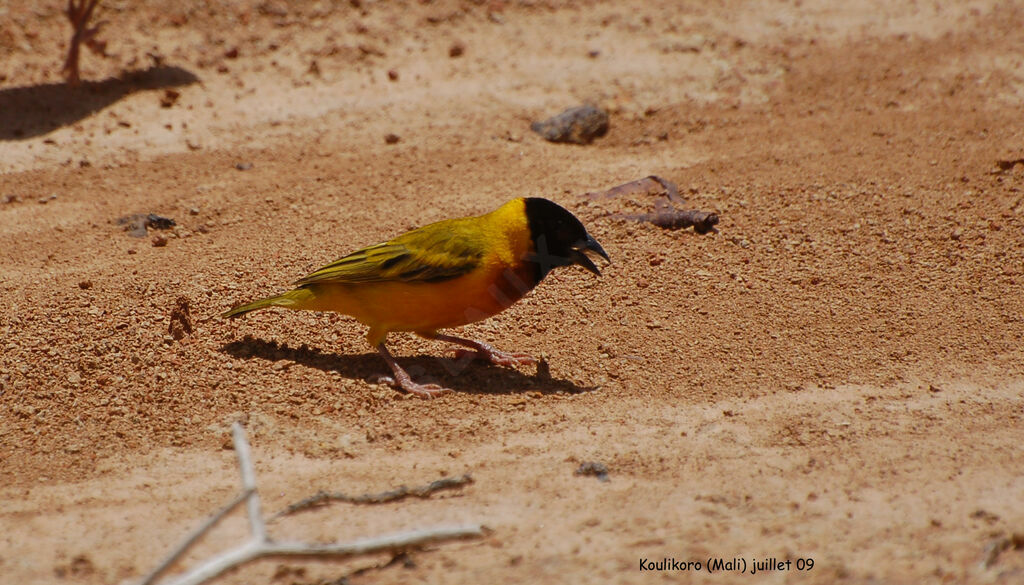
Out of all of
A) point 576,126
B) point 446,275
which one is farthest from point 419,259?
point 576,126

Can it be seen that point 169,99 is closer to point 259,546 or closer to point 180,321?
A: point 180,321

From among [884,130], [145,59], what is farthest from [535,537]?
[145,59]

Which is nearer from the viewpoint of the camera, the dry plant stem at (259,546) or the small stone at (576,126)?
the dry plant stem at (259,546)

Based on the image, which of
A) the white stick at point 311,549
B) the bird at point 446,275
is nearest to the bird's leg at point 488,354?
the bird at point 446,275

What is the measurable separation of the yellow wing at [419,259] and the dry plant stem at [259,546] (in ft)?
6.46

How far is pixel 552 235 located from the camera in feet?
19.1

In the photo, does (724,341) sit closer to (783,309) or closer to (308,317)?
(783,309)

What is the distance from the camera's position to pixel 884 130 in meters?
8.89

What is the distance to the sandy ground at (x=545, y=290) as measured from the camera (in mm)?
4289

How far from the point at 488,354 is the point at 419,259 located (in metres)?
0.72

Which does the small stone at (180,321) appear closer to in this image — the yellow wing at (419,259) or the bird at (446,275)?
the bird at (446,275)

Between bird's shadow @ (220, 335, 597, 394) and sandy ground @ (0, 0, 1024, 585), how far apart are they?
0.03 meters

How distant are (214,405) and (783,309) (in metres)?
3.47

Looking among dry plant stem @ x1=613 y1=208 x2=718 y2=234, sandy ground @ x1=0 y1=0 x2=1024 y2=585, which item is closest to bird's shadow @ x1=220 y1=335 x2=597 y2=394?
sandy ground @ x1=0 y1=0 x2=1024 y2=585
